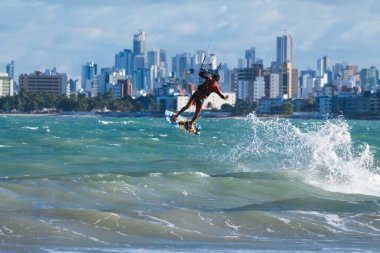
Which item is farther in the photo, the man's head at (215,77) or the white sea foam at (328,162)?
the white sea foam at (328,162)

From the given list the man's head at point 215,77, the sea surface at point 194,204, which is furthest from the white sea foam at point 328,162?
the man's head at point 215,77

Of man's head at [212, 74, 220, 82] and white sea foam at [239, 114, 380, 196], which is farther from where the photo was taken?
white sea foam at [239, 114, 380, 196]

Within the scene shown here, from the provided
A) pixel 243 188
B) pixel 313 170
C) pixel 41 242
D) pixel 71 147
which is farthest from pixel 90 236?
pixel 71 147

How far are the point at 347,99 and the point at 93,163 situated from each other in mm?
160966

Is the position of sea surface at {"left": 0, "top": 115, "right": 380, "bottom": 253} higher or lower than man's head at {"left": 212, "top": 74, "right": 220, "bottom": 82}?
lower

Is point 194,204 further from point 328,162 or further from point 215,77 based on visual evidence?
point 328,162

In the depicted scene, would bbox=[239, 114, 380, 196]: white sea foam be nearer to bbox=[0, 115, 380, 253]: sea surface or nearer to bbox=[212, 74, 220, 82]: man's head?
bbox=[0, 115, 380, 253]: sea surface

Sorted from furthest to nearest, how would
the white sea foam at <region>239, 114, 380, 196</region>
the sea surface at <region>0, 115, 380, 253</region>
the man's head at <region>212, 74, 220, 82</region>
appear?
the white sea foam at <region>239, 114, 380, 196</region>
the man's head at <region>212, 74, 220, 82</region>
the sea surface at <region>0, 115, 380, 253</region>

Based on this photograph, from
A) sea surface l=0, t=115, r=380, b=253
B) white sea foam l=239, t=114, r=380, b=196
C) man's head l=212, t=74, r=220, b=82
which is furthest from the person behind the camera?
white sea foam l=239, t=114, r=380, b=196

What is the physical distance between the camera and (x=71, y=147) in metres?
41.7

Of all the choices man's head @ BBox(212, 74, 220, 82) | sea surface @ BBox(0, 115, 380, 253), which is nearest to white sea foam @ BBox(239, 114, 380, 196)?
sea surface @ BBox(0, 115, 380, 253)

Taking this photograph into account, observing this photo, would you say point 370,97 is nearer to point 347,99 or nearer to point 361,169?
point 347,99

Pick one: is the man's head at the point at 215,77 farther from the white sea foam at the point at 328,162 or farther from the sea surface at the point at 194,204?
the white sea foam at the point at 328,162

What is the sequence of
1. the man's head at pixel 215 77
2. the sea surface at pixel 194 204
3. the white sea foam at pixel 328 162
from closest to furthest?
the sea surface at pixel 194 204, the man's head at pixel 215 77, the white sea foam at pixel 328 162
